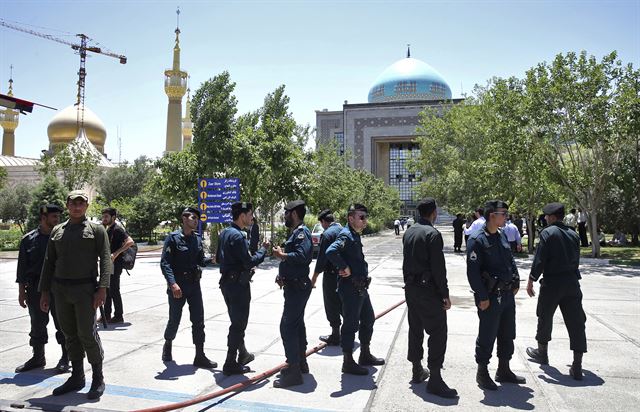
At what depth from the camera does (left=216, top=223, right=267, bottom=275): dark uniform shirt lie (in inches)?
214

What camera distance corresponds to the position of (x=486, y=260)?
5281 millimetres

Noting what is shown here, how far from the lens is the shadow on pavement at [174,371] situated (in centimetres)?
556

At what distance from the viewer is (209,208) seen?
17.4 metres

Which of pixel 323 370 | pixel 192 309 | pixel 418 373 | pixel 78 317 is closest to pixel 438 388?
pixel 418 373

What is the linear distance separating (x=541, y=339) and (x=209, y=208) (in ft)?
43.0

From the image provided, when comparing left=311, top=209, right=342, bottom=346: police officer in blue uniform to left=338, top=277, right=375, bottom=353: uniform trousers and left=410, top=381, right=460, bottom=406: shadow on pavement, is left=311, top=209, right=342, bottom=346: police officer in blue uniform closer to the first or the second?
left=338, top=277, right=375, bottom=353: uniform trousers

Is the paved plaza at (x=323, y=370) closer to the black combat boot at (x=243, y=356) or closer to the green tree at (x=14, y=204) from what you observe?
the black combat boot at (x=243, y=356)

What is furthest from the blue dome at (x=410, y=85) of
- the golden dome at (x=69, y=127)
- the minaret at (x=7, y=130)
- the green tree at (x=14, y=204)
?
the minaret at (x=7, y=130)

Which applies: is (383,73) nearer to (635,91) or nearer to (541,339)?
(635,91)

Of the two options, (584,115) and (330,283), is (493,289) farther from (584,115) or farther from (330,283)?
(584,115)

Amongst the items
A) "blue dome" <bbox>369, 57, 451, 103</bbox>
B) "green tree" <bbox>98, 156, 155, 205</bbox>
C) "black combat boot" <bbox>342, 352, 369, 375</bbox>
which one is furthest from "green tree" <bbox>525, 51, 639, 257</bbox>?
"blue dome" <bbox>369, 57, 451, 103</bbox>

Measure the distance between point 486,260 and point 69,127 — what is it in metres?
73.5

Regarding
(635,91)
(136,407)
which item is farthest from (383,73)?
(136,407)

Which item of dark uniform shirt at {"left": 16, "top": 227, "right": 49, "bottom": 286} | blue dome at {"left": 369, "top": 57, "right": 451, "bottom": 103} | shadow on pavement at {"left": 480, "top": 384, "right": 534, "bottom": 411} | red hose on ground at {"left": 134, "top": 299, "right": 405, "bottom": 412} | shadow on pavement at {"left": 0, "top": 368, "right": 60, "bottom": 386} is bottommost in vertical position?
shadow on pavement at {"left": 480, "top": 384, "right": 534, "bottom": 411}
